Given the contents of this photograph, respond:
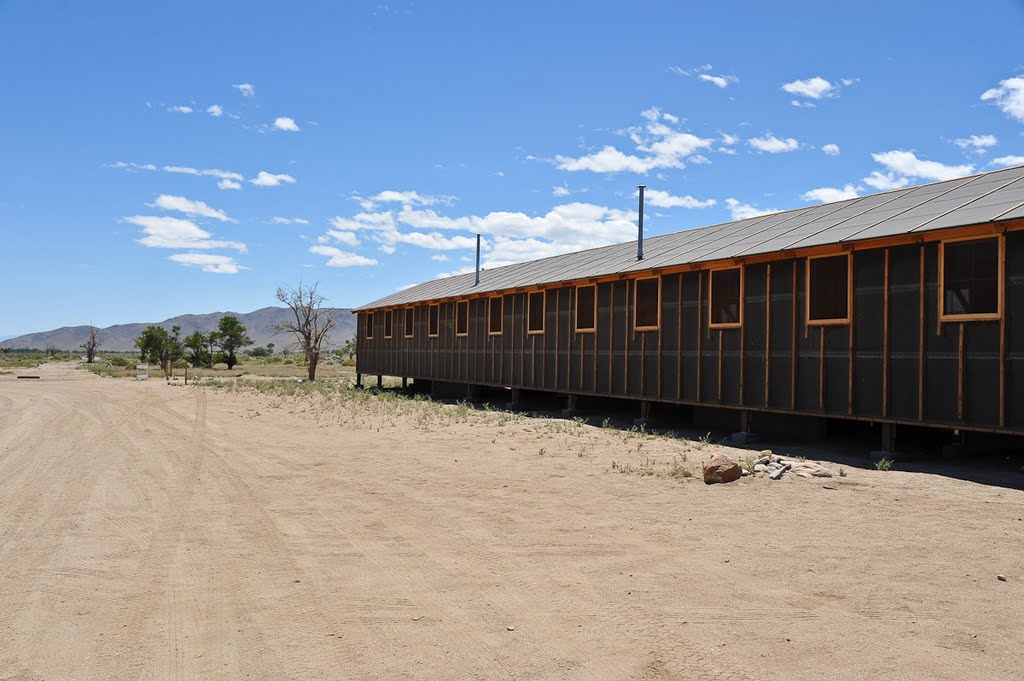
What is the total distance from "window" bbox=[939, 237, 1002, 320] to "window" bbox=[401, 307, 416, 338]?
23171mm

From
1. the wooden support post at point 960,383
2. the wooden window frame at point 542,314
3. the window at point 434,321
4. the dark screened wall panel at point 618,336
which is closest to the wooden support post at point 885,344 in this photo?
the wooden support post at point 960,383

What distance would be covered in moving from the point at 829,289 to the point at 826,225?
7.69 feet

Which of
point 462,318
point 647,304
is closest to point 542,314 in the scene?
point 647,304

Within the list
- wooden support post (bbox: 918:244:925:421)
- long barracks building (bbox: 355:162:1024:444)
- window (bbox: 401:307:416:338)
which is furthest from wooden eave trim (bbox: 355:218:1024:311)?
window (bbox: 401:307:416:338)

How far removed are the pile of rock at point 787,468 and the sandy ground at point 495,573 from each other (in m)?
0.38

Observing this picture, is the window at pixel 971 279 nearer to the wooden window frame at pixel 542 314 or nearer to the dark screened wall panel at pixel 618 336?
the dark screened wall panel at pixel 618 336

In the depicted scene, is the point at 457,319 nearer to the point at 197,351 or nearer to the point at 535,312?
the point at 535,312

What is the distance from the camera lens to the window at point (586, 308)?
19.3 meters

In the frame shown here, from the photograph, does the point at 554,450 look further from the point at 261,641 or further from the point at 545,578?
the point at 261,641

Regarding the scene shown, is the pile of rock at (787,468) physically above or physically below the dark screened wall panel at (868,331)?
below

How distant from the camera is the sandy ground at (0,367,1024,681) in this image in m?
4.51

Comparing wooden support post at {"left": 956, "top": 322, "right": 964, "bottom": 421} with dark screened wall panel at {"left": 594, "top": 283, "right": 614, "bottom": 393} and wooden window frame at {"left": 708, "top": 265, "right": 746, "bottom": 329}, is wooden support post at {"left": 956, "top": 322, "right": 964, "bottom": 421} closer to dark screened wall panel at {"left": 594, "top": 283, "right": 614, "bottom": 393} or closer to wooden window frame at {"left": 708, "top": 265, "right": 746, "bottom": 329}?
wooden window frame at {"left": 708, "top": 265, "right": 746, "bottom": 329}

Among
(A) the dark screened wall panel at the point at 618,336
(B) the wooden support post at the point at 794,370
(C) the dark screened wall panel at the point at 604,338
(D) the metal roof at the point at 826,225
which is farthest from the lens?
(C) the dark screened wall panel at the point at 604,338

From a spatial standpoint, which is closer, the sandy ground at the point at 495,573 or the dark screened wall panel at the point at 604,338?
the sandy ground at the point at 495,573
